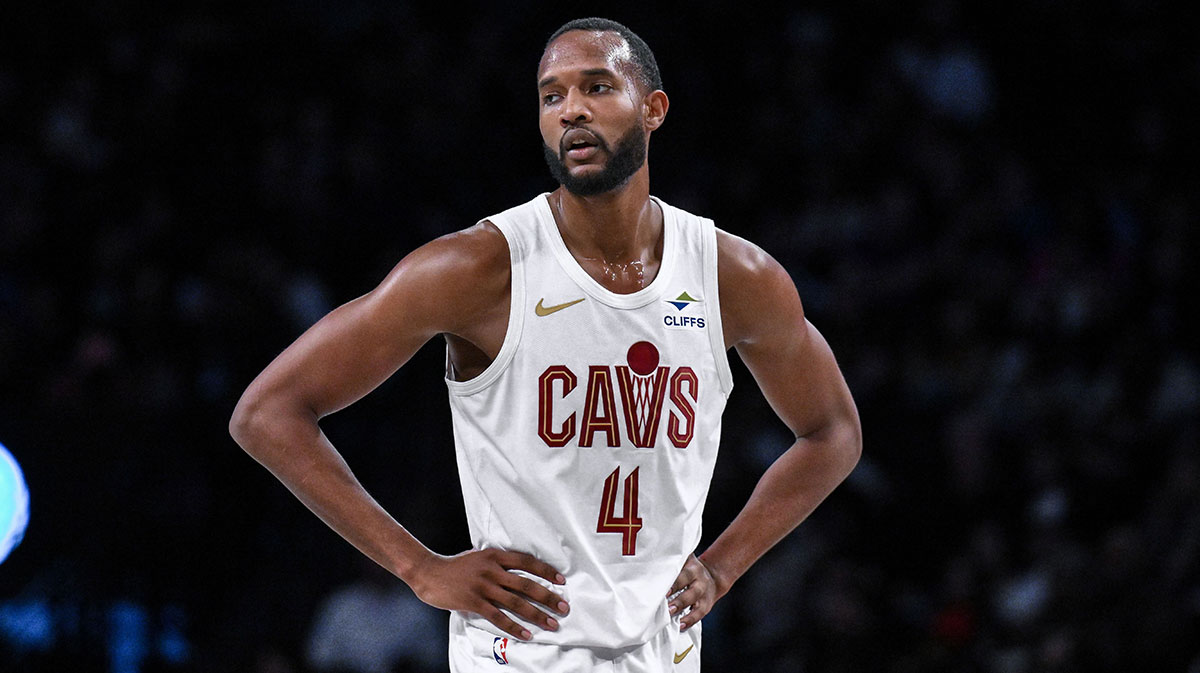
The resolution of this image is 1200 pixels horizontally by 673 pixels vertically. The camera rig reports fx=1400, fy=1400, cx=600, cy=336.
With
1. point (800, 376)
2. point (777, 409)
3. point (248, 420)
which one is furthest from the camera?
point (777, 409)

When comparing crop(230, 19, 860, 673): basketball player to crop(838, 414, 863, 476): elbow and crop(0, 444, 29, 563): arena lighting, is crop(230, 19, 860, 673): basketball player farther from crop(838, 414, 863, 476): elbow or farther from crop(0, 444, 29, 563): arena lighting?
crop(0, 444, 29, 563): arena lighting

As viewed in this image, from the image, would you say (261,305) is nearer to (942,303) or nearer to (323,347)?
(942,303)

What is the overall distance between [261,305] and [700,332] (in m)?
4.07

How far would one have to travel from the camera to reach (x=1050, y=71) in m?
8.12

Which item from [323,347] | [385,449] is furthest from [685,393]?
[385,449]

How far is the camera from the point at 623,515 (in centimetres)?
291

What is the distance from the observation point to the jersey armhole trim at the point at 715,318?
3053 millimetres

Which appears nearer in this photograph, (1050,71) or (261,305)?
(261,305)

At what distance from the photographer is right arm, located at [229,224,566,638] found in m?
2.85

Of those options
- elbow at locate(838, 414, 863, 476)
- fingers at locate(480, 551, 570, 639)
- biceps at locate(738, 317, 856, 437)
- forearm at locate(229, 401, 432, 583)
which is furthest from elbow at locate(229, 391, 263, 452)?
elbow at locate(838, 414, 863, 476)

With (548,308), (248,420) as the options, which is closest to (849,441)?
(548,308)

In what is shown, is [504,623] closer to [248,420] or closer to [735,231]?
[248,420]

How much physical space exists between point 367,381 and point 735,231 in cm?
500

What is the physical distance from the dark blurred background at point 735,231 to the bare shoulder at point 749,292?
320 cm
